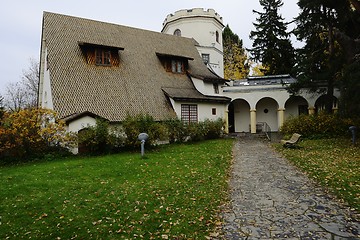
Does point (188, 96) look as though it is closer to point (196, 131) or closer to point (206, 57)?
point (196, 131)

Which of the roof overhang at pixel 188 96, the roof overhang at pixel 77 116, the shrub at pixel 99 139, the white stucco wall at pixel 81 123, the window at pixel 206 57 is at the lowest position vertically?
the shrub at pixel 99 139

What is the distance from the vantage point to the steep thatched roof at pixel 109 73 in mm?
17969

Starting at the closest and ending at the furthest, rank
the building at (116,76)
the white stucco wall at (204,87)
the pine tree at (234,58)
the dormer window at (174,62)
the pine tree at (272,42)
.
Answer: the building at (116,76) < the white stucco wall at (204,87) < the dormer window at (174,62) < the pine tree at (272,42) < the pine tree at (234,58)

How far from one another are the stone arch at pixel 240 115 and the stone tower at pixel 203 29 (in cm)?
450

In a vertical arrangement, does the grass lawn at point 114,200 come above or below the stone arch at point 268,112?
below

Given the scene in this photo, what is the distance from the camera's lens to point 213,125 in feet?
68.9

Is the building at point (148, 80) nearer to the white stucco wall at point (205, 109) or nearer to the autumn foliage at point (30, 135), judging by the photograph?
the white stucco wall at point (205, 109)

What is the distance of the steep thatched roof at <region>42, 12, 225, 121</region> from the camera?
59.0 feet

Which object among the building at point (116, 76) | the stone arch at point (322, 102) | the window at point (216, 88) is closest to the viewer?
the building at point (116, 76)

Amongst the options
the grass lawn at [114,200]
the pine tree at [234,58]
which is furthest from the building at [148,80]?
the pine tree at [234,58]

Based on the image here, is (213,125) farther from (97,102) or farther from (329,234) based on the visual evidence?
(329,234)

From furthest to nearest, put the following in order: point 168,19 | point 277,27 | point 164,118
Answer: point 277,27, point 168,19, point 164,118

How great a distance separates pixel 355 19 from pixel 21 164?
75.6 ft

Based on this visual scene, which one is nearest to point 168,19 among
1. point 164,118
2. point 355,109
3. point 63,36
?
point 63,36
